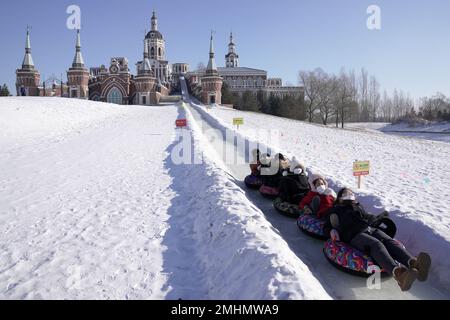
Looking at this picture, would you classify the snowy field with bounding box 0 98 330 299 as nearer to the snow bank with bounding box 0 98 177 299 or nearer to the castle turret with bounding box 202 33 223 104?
the snow bank with bounding box 0 98 177 299

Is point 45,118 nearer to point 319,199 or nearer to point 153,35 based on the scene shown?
point 319,199

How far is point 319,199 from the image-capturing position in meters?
6.68

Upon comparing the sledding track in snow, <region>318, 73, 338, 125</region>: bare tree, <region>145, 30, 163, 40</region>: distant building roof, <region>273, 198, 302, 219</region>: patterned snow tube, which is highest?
<region>145, 30, 163, 40</region>: distant building roof

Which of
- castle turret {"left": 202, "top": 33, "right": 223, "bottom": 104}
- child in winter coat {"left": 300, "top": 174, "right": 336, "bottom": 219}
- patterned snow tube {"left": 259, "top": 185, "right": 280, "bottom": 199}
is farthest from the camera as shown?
castle turret {"left": 202, "top": 33, "right": 223, "bottom": 104}

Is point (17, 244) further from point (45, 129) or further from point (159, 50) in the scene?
point (159, 50)

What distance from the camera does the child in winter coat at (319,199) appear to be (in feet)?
21.4

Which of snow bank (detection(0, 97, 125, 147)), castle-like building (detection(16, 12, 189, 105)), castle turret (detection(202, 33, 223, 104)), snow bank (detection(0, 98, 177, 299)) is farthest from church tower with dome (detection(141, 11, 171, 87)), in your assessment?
snow bank (detection(0, 98, 177, 299))

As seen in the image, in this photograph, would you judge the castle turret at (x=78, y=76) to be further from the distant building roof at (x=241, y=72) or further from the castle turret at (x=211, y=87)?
the distant building roof at (x=241, y=72)

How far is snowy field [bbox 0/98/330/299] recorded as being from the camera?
458 cm

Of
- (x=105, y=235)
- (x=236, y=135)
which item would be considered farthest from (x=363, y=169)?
(x=236, y=135)

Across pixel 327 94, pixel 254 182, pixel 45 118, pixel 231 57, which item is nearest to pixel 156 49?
pixel 231 57

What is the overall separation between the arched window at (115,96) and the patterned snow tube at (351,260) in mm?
74546

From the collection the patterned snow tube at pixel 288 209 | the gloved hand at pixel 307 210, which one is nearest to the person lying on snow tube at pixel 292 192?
the patterned snow tube at pixel 288 209

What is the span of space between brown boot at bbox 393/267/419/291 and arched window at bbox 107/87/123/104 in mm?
75452
